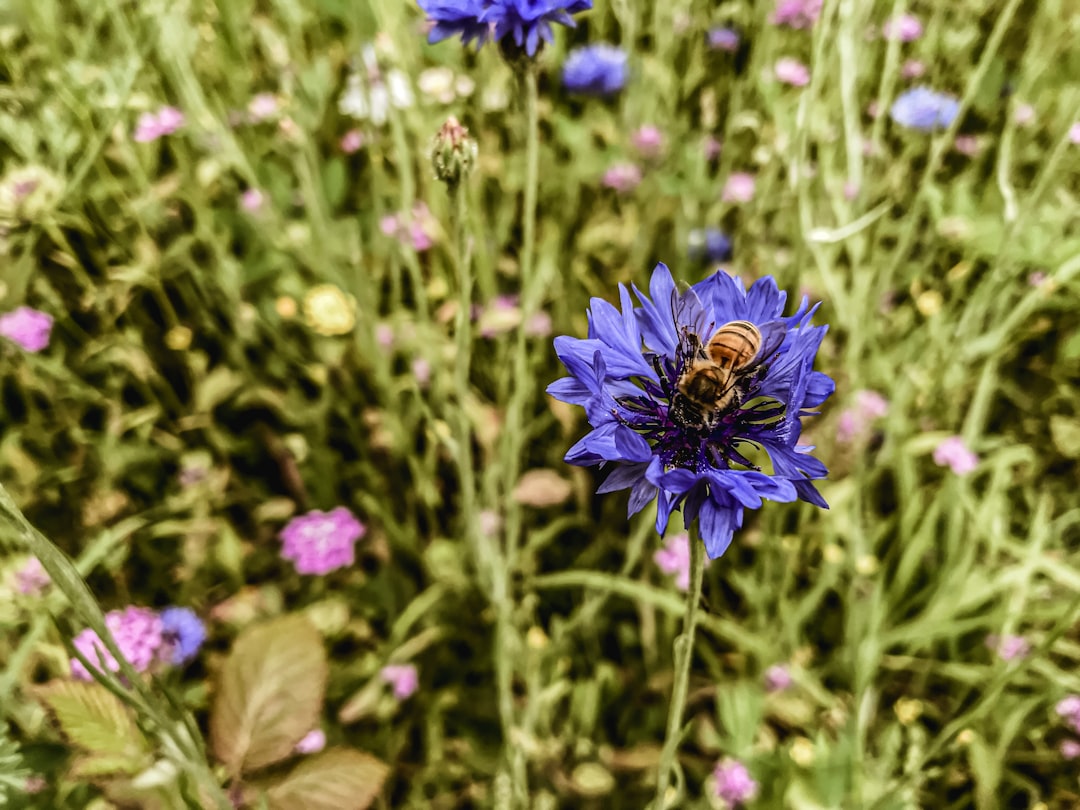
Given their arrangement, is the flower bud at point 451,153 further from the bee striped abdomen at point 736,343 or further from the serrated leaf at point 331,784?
the serrated leaf at point 331,784

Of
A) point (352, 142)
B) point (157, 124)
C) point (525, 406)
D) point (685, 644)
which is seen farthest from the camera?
point (352, 142)

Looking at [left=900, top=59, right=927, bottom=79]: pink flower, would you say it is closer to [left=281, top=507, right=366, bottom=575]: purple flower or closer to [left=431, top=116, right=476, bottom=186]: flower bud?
[left=431, top=116, right=476, bottom=186]: flower bud

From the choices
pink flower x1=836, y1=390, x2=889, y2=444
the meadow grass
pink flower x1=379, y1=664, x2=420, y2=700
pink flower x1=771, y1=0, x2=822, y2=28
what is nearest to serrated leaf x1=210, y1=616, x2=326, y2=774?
the meadow grass

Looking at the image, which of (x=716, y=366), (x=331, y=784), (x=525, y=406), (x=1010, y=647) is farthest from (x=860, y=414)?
(x=331, y=784)

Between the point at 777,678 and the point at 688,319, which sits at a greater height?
the point at 688,319

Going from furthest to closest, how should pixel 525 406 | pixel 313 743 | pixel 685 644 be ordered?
pixel 525 406 < pixel 313 743 < pixel 685 644

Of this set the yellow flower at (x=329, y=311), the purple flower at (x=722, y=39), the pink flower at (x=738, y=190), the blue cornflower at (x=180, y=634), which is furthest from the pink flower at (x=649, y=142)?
the blue cornflower at (x=180, y=634)

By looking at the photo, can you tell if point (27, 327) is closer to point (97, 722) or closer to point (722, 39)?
point (97, 722)
